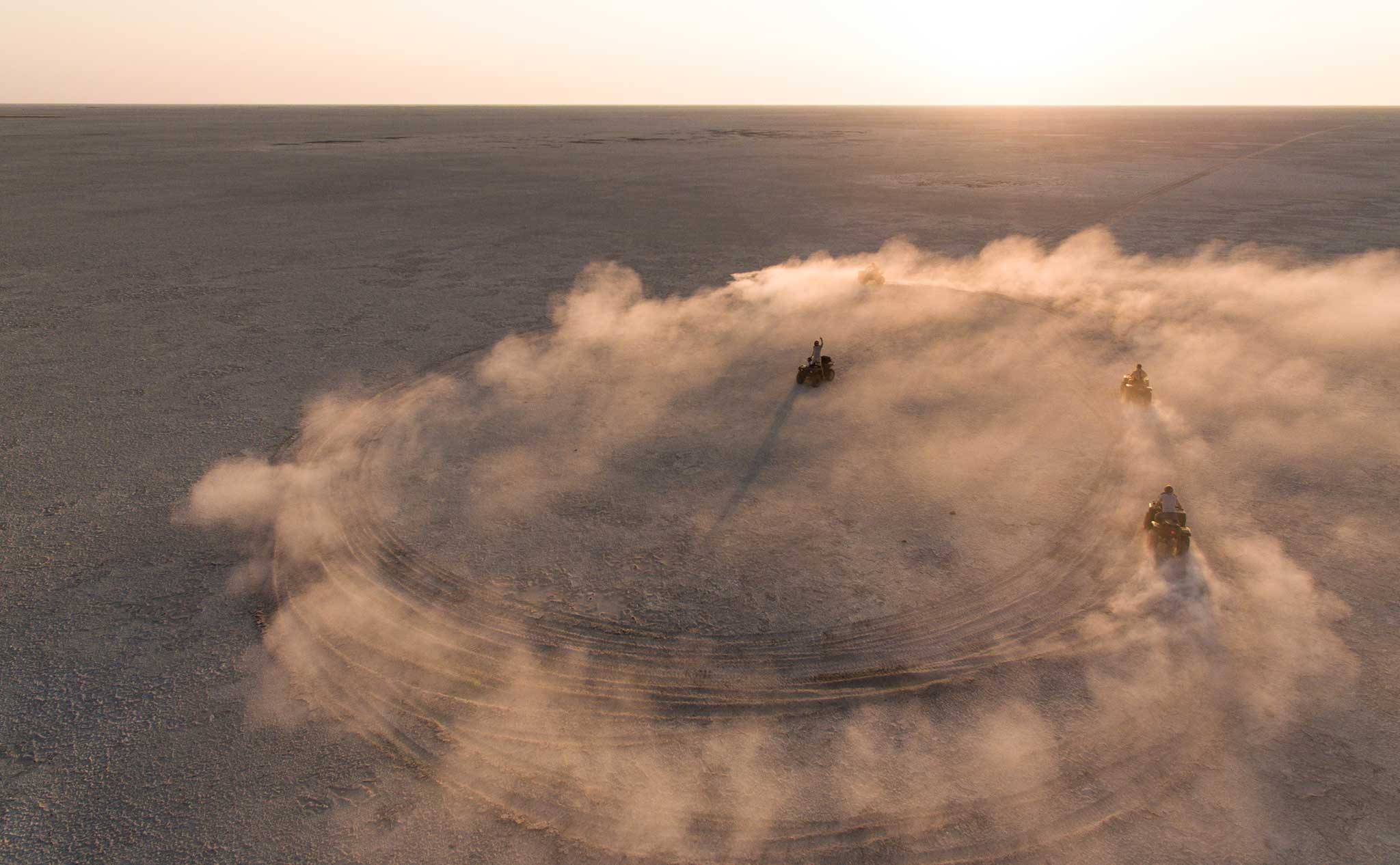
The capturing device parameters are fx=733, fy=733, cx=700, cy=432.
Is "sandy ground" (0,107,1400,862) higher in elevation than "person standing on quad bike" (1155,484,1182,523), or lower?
lower

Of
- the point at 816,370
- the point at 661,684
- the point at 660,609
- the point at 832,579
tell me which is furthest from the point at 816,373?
the point at 661,684

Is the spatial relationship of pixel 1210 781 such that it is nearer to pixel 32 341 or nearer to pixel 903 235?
pixel 32 341

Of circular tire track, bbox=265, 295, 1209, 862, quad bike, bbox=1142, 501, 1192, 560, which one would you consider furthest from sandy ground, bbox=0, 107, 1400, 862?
quad bike, bbox=1142, 501, 1192, 560

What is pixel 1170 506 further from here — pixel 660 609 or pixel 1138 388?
pixel 660 609

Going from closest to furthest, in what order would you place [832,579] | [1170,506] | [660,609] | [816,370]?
[660,609]
[832,579]
[1170,506]
[816,370]

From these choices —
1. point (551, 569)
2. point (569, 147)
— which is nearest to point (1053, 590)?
point (551, 569)

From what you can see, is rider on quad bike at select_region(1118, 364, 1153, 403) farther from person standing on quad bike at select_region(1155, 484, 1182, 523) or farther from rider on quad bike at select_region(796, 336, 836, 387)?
rider on quad bike at select_region(796, 336, 836, 387)
